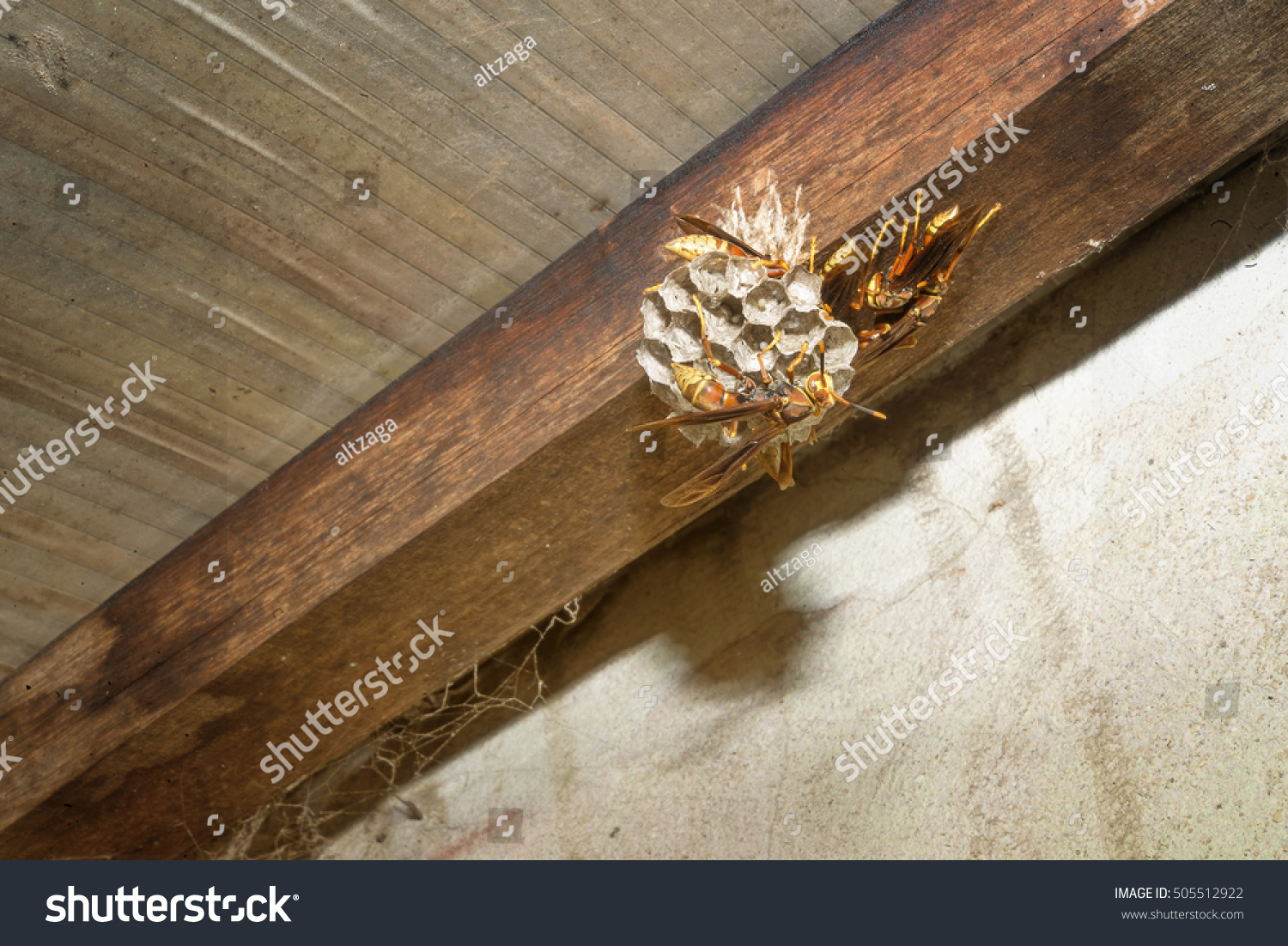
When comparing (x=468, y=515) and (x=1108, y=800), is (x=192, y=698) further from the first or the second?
(x=1108, y=800)

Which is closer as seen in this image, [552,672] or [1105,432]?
[1105,432]

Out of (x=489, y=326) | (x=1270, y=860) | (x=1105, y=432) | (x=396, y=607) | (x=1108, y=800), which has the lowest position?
(x=1270, y=860)

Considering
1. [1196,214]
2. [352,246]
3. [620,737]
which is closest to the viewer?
[352,246]

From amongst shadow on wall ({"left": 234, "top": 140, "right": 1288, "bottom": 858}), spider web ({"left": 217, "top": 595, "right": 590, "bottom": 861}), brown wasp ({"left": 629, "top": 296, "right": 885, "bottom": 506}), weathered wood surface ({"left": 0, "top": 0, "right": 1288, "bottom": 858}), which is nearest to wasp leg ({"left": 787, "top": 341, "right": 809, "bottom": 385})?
brown wasp ({"left": 629, "top": 296, "right": 885, "bottom": 506})

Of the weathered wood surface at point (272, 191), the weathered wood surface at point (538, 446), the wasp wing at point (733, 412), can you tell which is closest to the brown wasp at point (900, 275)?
the weathered wood surface at point (538, 446)

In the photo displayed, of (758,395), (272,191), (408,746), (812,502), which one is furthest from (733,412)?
(408,746)

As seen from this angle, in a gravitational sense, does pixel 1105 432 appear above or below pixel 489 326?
below

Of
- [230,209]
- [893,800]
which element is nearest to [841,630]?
[893,800]
